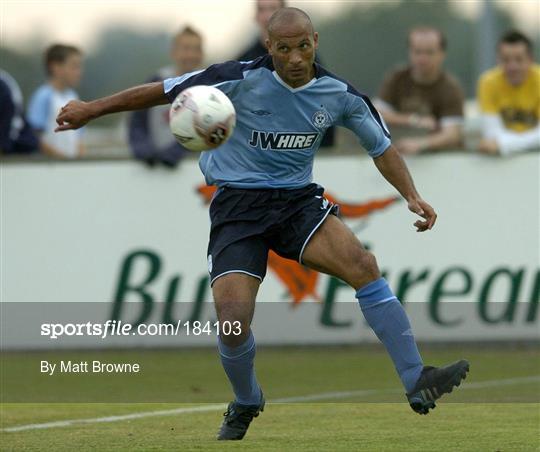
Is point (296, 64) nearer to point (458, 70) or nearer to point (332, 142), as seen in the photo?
point (332, 142)

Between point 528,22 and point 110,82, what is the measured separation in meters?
8.53

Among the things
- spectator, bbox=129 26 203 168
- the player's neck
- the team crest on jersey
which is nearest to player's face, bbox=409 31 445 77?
spectator, bbox=129 26 203 168

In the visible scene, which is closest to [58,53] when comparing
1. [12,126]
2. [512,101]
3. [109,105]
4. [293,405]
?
[12,126]

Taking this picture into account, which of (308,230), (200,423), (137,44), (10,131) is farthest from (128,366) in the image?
(137,44)

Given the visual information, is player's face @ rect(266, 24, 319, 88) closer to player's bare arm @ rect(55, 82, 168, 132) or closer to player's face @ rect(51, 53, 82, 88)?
player's bare arm @ rect(55, 82, 168, 132)

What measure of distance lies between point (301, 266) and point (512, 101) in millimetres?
2743

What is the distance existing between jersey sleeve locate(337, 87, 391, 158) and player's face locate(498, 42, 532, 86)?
5954 mm

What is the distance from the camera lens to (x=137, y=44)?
27.9 metres

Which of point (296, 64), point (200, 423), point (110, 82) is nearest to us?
point (296, 64)

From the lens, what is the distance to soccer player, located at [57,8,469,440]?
8.38 meters

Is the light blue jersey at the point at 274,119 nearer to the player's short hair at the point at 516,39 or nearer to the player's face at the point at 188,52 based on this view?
the player's face at the point at 188,52

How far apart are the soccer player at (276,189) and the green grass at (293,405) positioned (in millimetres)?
464

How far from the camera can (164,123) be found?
14656 millimetres

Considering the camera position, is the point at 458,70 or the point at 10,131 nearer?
the point at 10,131
